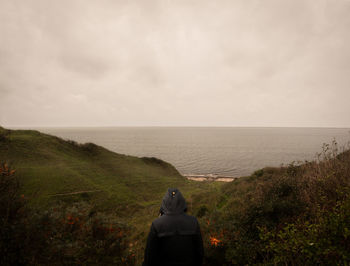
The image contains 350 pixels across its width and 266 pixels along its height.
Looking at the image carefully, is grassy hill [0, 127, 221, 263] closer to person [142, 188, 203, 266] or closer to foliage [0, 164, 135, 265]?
foliage [0, 164, 135, 265]

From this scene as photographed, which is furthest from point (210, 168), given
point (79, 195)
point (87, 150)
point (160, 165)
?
point (79, 195)

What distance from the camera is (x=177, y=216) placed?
3.66 m

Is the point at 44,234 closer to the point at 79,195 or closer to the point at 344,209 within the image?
the point at 344,209

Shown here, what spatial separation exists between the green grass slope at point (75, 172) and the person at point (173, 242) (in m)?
17.9

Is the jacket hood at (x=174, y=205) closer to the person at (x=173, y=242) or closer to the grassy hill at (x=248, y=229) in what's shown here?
the person at (x=173, y=242)

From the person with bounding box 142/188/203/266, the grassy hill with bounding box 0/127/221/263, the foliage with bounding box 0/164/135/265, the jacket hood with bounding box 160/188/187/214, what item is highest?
→ the jacket hood with bounding box 160/188/187/214

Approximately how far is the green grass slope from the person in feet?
58.8

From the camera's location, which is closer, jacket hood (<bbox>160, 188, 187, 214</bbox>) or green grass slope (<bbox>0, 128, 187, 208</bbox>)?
jacket hood (<bbox>160, 188, 187, 214</bbox>)

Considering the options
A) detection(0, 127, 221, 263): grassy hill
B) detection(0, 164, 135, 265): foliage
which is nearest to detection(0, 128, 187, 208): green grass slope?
detection(0, 127, 221, 263): grassy hill

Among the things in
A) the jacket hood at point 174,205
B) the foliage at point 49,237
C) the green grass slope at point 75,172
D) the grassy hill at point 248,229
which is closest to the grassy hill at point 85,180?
the green grass slope at point 75,172

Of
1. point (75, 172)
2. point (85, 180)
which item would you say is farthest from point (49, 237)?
point (75, 172)

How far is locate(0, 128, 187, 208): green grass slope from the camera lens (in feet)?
62.7

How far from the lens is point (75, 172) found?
2350 centimetres

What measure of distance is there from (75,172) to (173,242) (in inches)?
996
